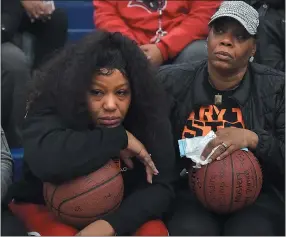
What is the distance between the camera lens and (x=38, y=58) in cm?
407

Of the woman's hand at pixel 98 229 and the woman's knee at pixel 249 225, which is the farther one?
the woman's knee at pixel 249 225

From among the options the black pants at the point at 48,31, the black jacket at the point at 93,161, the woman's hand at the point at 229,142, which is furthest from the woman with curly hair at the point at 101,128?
the black pants at the point at 48,31

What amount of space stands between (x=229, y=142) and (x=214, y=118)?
0.91 feet

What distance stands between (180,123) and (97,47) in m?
0.58

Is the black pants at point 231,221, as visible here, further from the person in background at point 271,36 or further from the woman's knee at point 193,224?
the person in background at point 271,36

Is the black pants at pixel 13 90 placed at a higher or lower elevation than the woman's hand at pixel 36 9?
lower

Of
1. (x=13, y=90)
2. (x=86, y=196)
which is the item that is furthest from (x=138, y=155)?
(x=13, y=90)

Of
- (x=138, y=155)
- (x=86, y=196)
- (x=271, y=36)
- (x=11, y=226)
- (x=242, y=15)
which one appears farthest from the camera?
(x=271, y=36)

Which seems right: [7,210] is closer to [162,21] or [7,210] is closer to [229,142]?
[229,142]

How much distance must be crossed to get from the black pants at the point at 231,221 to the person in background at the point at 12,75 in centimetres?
119

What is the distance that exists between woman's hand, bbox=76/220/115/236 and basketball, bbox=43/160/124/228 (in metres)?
0.03

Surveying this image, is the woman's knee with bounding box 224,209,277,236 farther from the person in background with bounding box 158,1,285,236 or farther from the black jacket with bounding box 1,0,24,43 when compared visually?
the black jacket with bounding box 1,0,24,43

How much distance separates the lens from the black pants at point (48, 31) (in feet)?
13.1

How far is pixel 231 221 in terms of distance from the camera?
2.61m
